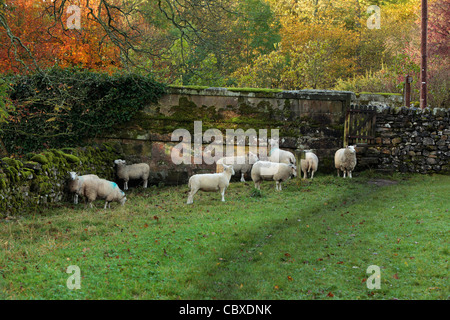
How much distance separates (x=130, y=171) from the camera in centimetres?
1716

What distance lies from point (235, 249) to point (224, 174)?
5.36 m

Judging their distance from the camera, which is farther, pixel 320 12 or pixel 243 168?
pixel 320 12

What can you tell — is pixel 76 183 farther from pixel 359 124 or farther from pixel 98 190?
pixel 359 124

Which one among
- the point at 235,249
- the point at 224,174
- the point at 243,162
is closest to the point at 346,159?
the point at 243,162

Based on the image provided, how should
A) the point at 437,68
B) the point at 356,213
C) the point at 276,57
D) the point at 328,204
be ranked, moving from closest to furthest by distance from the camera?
the point at 356,213 < the point at 328,204 < the point at 437,68 < the point at 276,57

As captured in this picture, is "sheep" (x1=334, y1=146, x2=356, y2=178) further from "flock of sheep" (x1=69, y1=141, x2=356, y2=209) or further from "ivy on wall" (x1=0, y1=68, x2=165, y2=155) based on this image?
"ivy on wall" (x1=0, y1=68, x2=165, y2=155)

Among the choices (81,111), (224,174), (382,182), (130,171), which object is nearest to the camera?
(224,174)

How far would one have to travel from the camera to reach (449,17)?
31797 mm

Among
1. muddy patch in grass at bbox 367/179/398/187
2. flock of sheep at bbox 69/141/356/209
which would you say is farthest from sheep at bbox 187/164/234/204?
muddy patch in grass at bbox 367/179/398/187

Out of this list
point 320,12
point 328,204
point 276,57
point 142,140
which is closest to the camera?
point 328,204

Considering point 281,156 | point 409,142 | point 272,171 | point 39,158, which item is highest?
point 409,142

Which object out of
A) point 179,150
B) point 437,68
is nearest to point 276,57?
point 437,68
